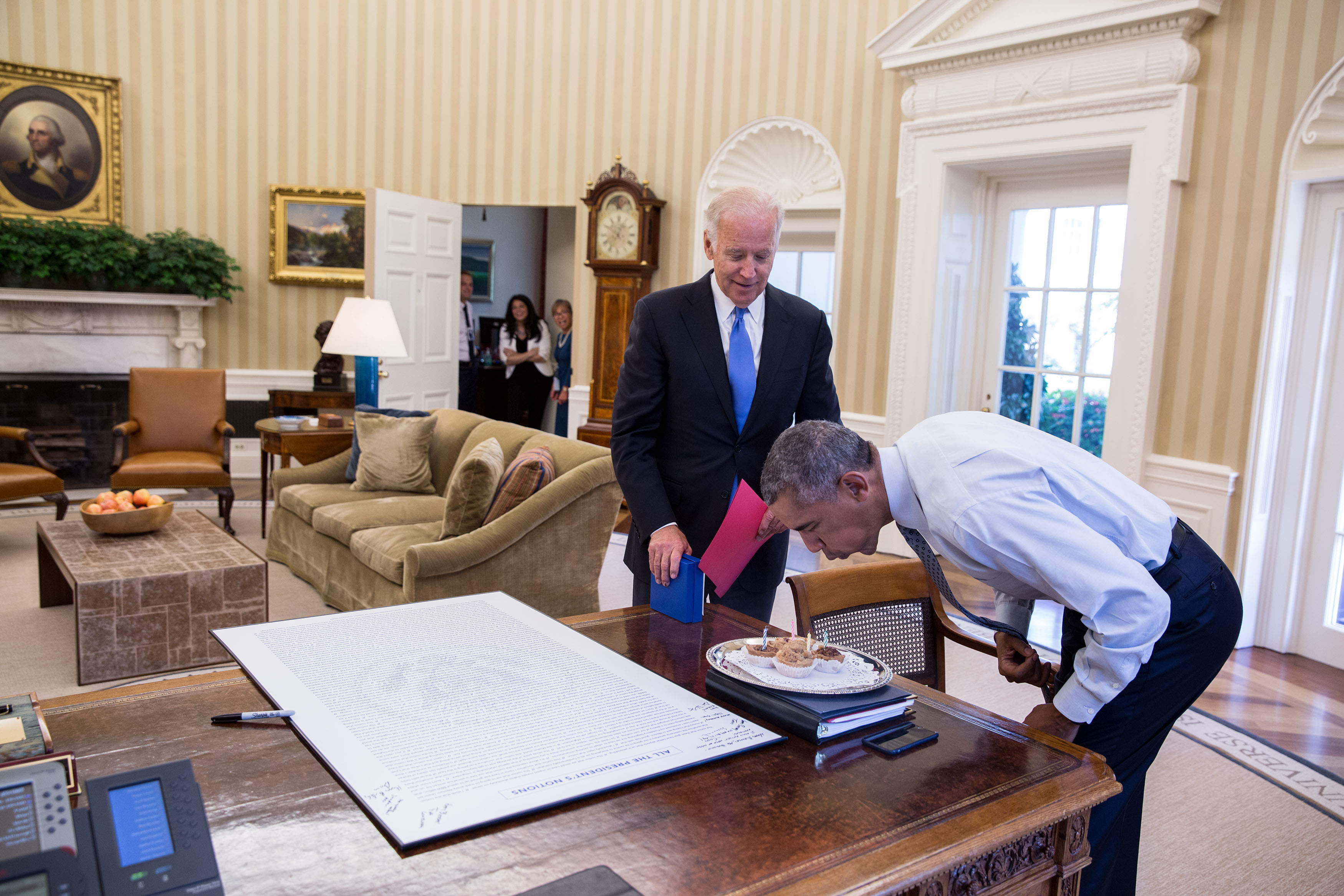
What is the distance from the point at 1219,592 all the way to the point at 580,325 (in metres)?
5.91

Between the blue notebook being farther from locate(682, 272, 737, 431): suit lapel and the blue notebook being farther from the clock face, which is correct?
the clock face

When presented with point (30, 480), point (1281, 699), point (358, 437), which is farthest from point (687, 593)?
point (30, 480)

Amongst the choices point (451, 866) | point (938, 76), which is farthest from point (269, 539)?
point (451, 866)

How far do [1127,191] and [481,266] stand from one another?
6231 mm

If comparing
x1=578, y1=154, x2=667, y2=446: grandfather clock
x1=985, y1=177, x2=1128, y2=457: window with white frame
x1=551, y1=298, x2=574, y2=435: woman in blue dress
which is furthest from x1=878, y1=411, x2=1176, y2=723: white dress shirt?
x1=551, y1=298, x2=574, y2=435: woman in blue dress

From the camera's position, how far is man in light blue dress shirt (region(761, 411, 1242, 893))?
144 centimetres

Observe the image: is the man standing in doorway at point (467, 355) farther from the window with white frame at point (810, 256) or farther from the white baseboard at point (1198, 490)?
the white baseboard at point (1198, 490)

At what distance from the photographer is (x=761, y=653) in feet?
5.32

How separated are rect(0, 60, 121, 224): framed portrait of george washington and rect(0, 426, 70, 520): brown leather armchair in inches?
81.3

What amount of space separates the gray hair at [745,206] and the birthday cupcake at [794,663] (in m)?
0.98

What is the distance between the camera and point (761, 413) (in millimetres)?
2314

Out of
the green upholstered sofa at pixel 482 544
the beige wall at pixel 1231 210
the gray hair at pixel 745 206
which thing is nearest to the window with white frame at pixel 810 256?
the beige wall at pixel 1231 210

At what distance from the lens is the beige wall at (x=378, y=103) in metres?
6.73

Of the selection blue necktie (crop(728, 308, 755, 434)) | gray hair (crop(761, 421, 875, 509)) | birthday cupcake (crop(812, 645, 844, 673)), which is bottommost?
birthday cupcake (crop(812, 645, 844, 673))
